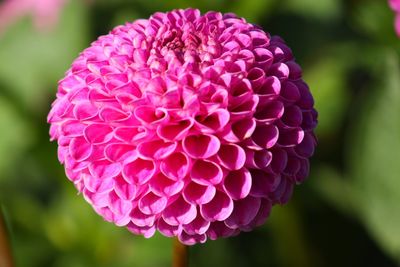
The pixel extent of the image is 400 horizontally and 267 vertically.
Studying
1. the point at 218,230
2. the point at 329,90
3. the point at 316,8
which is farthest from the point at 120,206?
the point at 316,8

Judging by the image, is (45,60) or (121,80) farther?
(45,60)

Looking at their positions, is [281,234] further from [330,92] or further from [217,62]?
[217,62]

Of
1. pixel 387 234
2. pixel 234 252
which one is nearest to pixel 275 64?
pixel 387 234

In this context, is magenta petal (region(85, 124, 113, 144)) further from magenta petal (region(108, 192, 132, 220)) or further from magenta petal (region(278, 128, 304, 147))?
magenta petal (region(278, 128, 304, 147))

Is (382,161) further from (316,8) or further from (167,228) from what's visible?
(167,228)

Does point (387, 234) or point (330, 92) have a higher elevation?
point (330, 92)

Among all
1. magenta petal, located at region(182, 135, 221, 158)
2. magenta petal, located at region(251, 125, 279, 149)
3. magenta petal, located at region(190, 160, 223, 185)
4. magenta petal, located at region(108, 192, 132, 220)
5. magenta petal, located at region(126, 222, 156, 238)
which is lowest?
magenta petal, located at region(126, 222, 156, 238)

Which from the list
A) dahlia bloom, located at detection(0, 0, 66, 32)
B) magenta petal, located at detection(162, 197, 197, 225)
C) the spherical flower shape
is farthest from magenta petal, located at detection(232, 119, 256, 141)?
dahlia bloom, located at detection(0, 0, 66, 32)

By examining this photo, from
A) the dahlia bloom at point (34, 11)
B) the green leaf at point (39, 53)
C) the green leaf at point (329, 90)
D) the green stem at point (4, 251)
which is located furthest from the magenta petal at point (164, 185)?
the dahlia bloom at point (34, 11)
